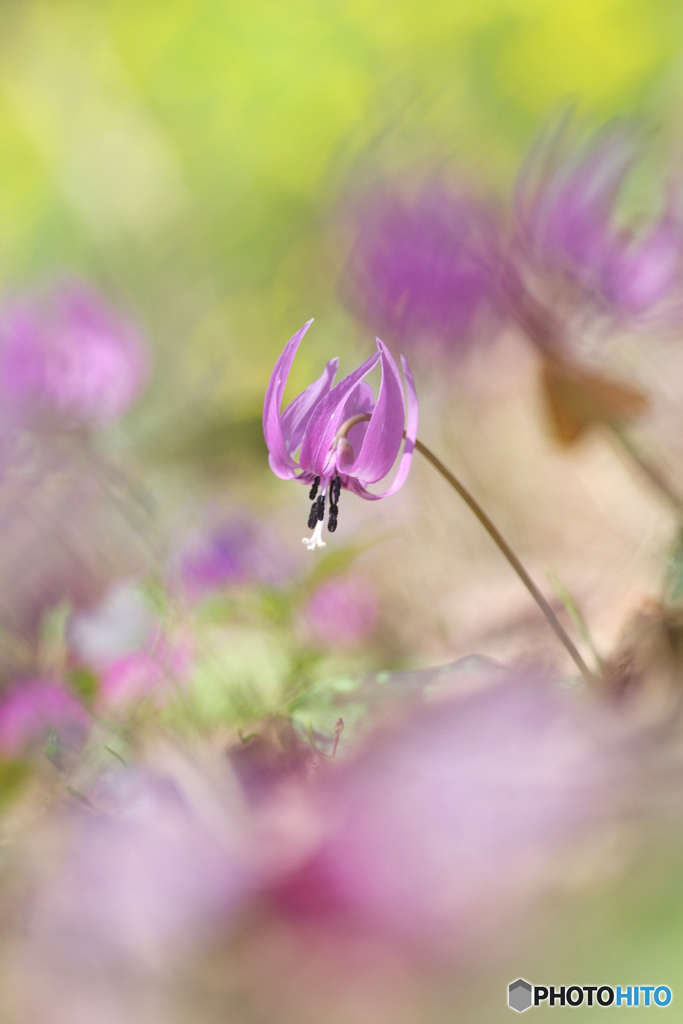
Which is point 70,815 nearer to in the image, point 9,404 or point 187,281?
point 9,404

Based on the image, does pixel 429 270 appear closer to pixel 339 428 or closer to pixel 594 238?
pixel 594 238

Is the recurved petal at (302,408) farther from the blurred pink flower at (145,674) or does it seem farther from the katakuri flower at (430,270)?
the katakuri flower at (430,270)

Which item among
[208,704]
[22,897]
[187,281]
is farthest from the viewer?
[187,281]

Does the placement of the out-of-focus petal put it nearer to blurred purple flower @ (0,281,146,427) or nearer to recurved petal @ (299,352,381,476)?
recurved petal @ (299,352,381,476)

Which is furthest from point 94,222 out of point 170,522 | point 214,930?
point 214,930

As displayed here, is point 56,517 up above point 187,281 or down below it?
below

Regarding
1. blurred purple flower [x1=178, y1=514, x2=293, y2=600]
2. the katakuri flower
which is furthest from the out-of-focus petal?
blurred purple flower [x1=178, y1=514, x2=293, y2=600]

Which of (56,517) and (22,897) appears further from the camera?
(56,517)
